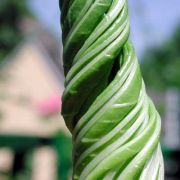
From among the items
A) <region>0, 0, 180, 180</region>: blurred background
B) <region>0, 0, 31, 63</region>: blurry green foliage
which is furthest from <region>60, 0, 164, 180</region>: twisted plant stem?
<region>0, 0, 31, 63</region>: blurry green foliage

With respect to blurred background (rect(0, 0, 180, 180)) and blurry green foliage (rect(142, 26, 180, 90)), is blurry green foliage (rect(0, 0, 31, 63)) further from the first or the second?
blurry green foliage (rect(142, 26, 180, 90))

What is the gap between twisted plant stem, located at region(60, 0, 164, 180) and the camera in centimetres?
28

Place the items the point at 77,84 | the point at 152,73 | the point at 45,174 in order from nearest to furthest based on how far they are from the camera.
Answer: the point at 77,84, the point at 45,174, the point at 152,73

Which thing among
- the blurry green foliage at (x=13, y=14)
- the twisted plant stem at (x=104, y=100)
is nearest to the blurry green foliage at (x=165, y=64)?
the blurry green foliage at (x=13, y=14)

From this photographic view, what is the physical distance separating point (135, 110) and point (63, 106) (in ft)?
0.11

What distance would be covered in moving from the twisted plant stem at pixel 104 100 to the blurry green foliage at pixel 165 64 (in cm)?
2055

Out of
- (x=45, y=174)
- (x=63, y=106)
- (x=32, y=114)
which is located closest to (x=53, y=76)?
(x=32, y=114)

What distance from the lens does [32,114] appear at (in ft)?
37.5

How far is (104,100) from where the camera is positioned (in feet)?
0.93

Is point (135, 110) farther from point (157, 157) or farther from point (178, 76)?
point (178, 76)

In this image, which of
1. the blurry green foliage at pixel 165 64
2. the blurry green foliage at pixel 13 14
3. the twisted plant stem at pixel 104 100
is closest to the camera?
the twisted plant stem at pixel 104 100

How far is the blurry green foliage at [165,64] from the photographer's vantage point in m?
23.4

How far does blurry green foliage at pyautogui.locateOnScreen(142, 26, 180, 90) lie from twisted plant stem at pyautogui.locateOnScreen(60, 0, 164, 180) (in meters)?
20.6

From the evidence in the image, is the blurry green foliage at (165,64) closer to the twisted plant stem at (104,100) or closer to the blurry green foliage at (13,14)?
the blurry green foliage at (13,14)
